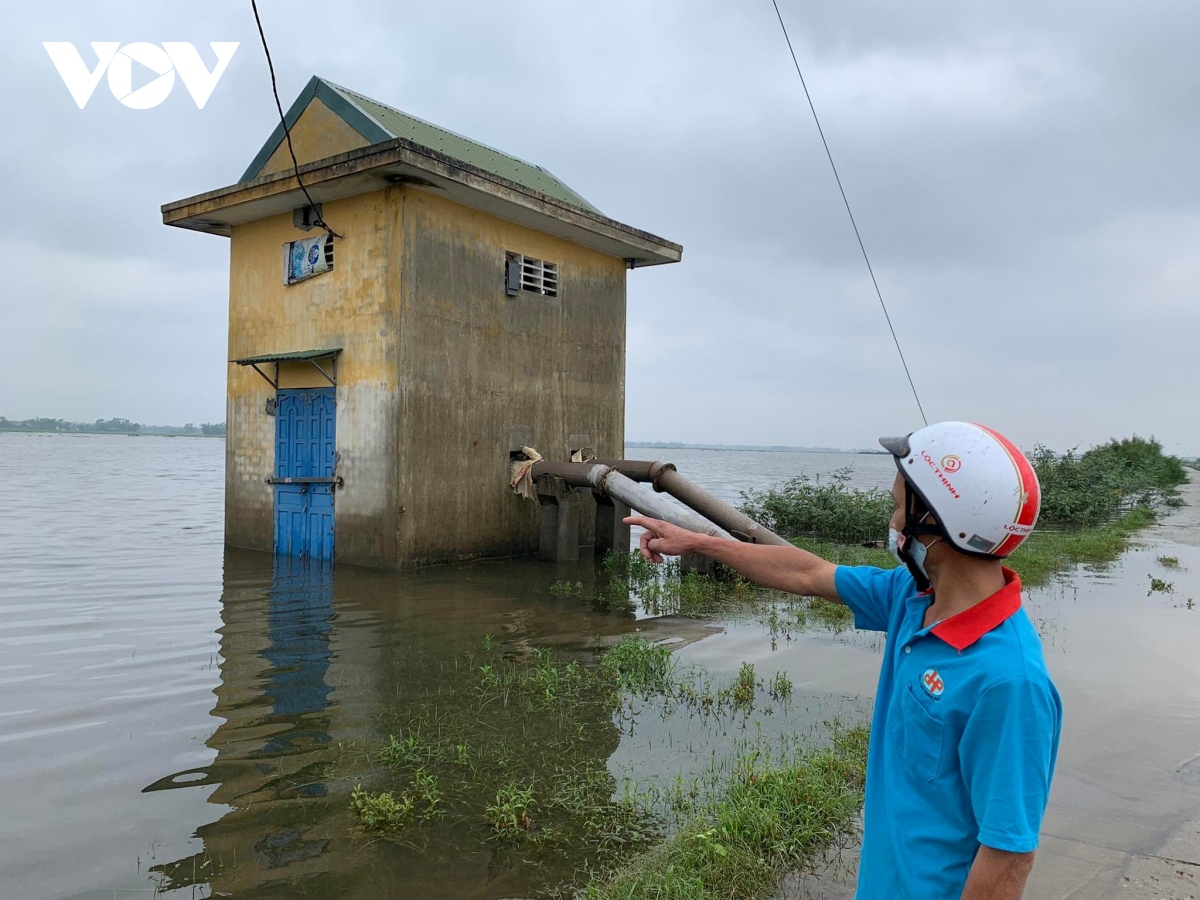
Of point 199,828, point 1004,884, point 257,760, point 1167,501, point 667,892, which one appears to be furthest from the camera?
point 1167,501

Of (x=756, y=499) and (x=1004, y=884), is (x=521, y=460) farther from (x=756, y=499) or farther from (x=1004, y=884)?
(x=1004, y=884)

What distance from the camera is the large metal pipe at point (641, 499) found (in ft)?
35.4

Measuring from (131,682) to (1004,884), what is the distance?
23.5 ft

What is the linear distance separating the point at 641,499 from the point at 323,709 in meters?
6.18

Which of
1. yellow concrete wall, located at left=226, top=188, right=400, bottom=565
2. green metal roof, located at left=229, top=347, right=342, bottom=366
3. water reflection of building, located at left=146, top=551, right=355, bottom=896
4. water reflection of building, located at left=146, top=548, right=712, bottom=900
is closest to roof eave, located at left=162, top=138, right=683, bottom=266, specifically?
yellow concrete wall, located at left=226, top=188, right=400, bottom=565

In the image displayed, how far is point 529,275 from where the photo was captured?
47.1 feet

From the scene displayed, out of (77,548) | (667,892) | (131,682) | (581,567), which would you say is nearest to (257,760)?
(131,682)

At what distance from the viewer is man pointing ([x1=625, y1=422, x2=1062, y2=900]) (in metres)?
1.82

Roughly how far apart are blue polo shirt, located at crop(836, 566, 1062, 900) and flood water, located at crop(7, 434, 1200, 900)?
2.31m

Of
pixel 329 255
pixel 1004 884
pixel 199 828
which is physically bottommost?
pixel 199 828

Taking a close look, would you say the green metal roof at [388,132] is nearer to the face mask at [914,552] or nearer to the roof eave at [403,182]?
the roof eave at [403,182]

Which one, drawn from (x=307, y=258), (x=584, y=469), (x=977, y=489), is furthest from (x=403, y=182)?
(x=977, y=489)

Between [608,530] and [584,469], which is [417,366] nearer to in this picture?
[584,469]

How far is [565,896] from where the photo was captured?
385 cm
